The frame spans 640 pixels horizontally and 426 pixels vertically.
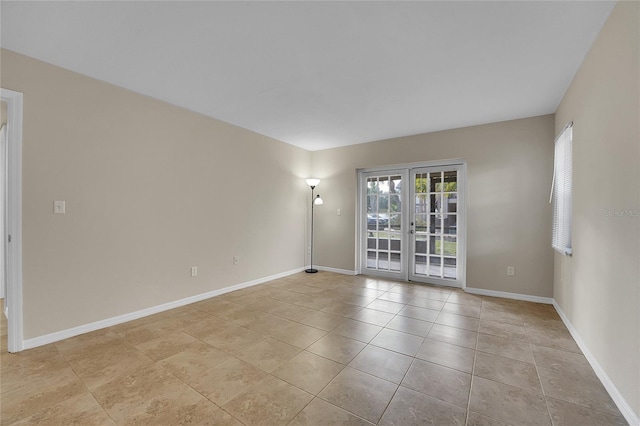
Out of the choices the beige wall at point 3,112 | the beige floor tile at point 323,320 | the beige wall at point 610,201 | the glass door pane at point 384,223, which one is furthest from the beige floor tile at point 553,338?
the beige wall at point 3,112

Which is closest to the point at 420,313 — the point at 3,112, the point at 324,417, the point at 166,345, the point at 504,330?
the point at 504,330

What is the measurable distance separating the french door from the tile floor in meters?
1.35

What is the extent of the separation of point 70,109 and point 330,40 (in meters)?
2.66

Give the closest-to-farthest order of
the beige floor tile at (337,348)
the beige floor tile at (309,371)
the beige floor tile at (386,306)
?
the beige floor tile at (309,371) → the beige floor tile at (337,348) → the beige floor tile at (386,306)

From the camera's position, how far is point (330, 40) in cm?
219

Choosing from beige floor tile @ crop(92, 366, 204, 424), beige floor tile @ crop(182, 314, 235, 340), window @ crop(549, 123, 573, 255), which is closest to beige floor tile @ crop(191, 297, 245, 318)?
beige floor tile @ crop(182, 314, 235, 340)

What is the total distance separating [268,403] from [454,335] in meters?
1.98

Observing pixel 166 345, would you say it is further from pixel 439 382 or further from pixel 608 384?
pixel 608 384

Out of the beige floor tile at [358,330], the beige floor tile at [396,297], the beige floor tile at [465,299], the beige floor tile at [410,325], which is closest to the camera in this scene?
the beige floor tile at [358,330]

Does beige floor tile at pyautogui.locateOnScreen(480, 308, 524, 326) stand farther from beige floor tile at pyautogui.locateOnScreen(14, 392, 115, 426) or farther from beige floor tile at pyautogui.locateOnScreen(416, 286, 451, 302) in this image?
beige floor tile at pyautogui.locateOnScreen(14, 392, 115, 426)

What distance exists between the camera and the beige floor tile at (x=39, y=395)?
169 centimetres

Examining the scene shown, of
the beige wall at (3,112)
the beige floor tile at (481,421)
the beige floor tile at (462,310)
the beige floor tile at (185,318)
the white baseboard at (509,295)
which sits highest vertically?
the beige wall at (3,112)

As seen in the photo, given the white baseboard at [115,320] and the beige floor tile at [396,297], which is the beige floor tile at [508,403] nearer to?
the beige floor tile at [396,297]

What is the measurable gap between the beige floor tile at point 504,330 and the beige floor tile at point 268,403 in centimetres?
213
